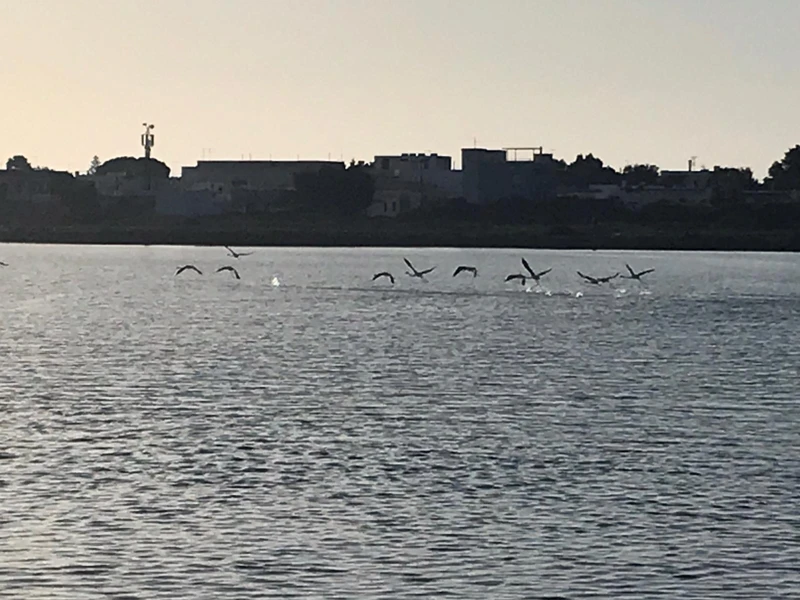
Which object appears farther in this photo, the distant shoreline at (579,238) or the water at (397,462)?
the distant shoreline at (579,238)

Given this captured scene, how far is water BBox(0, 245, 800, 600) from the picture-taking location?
77.9 ft

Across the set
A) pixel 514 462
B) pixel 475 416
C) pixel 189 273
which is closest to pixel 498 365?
pixel 475 416

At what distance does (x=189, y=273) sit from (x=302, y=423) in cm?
9555

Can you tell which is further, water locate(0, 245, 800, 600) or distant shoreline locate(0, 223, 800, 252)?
distant shoreline locate(0, 223, 800, 252)

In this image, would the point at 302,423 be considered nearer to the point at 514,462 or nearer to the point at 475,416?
the point at 475,416

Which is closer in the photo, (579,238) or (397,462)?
(397,462)

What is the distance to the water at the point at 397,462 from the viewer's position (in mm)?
23750

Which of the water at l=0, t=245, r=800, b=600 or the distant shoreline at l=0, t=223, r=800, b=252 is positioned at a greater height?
the distant shoreline at l=0, t=223, r=800, b=252

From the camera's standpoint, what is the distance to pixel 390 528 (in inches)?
1031

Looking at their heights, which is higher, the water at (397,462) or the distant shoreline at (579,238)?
the distant shoreline at (579,238)

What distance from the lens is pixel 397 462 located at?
3216 centimetres

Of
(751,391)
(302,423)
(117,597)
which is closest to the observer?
(117,597)

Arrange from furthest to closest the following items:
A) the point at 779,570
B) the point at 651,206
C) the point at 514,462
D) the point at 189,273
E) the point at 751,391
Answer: the point at 651,206
the point at 189,273
the point at 751,391
the point at 514,462
the point at 779,570

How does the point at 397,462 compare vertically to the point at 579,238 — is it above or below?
below
